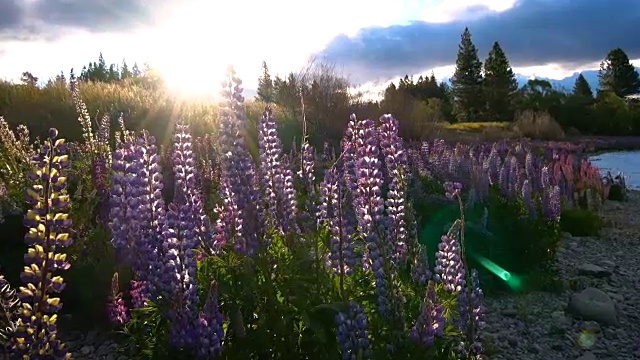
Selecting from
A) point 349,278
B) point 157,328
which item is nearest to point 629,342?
point 349,278

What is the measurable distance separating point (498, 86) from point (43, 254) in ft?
190

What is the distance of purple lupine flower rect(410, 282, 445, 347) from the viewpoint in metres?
2.72

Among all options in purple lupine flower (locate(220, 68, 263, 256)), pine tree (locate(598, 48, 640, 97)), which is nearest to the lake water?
purple lupine flower (locate(220, 68, 263, 256))

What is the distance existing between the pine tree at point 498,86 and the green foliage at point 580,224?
4585 cm

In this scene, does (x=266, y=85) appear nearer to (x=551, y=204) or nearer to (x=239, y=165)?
(x=551, y=204)

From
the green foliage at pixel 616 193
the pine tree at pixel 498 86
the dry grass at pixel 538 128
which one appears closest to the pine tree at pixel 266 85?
the green foliage at pixel 616 193

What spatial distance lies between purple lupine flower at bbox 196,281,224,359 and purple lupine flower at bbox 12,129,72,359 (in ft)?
2.20

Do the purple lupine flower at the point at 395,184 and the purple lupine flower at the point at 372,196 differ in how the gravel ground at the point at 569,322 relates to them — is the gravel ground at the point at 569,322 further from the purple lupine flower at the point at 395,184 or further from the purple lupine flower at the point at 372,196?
the purple lupine flower at the point at 372,196

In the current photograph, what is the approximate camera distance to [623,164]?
24.9 m

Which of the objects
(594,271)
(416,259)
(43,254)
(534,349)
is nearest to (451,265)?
(416,259)

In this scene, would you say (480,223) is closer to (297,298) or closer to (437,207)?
(437,207)

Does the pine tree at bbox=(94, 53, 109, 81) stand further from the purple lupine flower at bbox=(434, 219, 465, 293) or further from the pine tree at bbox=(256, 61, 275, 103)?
the purple lupine flower at bbox=(434, 219, 465, 293)

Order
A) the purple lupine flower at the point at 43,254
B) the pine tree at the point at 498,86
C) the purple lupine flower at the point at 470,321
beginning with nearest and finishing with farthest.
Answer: the purple lupine flower at the point at 43,254, the purple lupine flower at the point at 470,321, the pine tree at the point at 498,86

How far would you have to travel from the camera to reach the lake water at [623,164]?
20.0 metres
